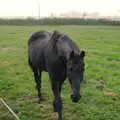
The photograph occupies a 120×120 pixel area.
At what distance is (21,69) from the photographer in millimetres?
15055

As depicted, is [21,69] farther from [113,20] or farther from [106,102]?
[113,20]

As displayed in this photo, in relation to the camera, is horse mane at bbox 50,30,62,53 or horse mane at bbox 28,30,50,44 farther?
horse mane at bbox 28,30,50,44

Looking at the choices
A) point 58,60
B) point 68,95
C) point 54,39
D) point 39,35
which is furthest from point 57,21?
point 58,60

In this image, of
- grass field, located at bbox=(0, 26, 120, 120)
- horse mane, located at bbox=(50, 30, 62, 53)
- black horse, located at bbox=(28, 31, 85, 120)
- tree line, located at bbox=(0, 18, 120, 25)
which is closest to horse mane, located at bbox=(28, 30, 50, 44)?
black horse, located at bbox=(28, 31, 85, 120)

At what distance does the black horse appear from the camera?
611cm

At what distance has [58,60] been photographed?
688 centimetres

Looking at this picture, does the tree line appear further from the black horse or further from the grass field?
the black horse

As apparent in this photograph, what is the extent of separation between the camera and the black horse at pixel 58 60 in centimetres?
611

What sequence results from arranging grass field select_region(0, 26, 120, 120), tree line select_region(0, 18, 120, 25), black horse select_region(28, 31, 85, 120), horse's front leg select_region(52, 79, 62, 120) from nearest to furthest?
black horse select_region(28, 31, 85, 120), horse's front leg select_region(52, 79, 62, 120), grass field select_region(0, 26, 120, 120), tree line select_region(0, 18, 120, 25)

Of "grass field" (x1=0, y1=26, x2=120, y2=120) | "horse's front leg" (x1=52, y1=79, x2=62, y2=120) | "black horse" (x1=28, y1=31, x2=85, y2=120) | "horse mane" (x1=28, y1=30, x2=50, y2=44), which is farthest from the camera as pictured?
"horse mane" (x1=28, y1=30, x2=50, y2=44)

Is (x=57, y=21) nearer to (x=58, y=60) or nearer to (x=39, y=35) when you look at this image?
(x=39, y=35)

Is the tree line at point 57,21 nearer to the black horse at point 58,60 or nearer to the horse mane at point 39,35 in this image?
the horse mane at point 39,35

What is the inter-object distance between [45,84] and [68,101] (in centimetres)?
253

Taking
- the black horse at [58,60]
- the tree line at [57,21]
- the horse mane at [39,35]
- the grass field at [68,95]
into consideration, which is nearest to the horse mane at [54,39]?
the black horse at [58,60]
